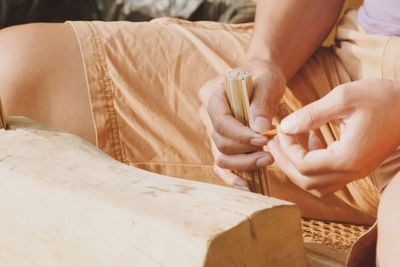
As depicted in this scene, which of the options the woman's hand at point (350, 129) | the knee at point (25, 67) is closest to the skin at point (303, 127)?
the woman's hand at point (350, 129)

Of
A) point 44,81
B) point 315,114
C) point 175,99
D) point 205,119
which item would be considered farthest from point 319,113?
point 44,81

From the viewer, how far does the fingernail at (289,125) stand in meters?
0.90

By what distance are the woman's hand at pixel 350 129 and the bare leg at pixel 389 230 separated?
0.11 meters

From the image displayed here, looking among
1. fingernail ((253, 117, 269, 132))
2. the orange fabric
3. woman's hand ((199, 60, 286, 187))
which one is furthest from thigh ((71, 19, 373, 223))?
fingernail ((253, 117, 269, 132))

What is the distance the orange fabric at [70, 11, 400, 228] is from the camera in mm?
1171

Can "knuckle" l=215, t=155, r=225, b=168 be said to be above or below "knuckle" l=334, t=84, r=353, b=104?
below

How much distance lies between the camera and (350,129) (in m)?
0.89

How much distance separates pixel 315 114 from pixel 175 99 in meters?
0.36

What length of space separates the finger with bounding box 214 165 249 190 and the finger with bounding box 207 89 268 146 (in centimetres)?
6

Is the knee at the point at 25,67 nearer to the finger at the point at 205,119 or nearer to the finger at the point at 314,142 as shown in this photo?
the finger at the point at 205,119

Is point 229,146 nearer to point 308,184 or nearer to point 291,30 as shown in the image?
point 308,184

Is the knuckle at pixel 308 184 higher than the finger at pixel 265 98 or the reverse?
the reverse

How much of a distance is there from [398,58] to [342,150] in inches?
8.4

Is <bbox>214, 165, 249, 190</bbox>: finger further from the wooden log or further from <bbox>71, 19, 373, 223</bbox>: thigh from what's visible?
the wooden log
